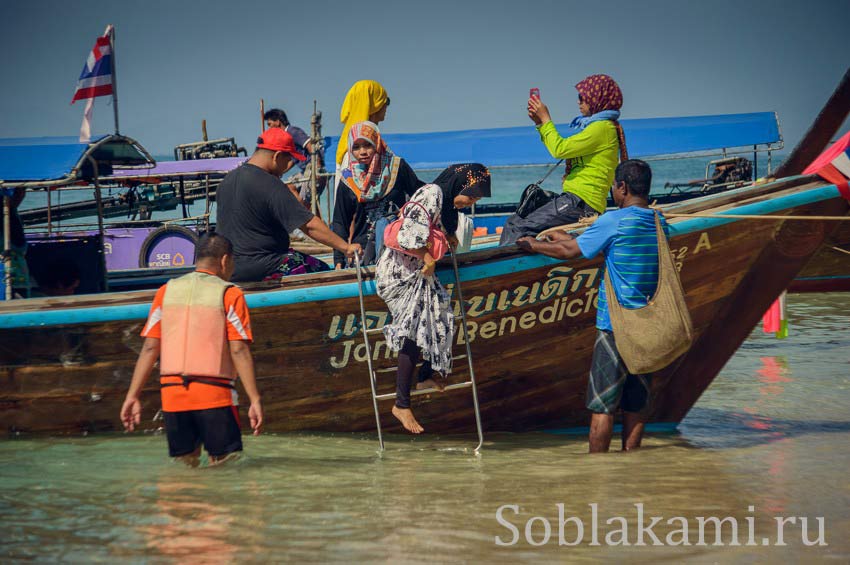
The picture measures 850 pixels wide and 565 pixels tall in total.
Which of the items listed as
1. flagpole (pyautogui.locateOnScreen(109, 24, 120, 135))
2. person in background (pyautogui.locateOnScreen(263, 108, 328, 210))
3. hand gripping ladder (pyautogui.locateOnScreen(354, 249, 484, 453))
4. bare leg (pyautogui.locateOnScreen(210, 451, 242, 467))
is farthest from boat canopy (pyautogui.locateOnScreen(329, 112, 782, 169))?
bare leg (pyautogui.locateOnScreen(210, 451, 242, 467))

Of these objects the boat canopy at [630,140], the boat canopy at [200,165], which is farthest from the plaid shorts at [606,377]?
the boat canopy at [630,140]

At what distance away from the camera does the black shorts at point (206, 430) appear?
4.03 metres

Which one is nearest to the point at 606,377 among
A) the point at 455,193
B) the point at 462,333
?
the point at 462,333

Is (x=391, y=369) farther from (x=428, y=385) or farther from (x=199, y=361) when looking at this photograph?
(x=199, y=361)

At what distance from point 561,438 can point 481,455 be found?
772 millimetres

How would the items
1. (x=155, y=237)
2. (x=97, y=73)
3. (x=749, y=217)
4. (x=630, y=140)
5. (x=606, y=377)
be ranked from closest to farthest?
1. (x=606, y=377)
2. (x=749, y=217)
3. (x=97, y=73)
4. (x=155, y=237)
5. (x=630, y=140)

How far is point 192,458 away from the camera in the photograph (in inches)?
167

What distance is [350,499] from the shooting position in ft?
13.4

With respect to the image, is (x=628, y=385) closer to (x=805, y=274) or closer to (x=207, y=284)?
(x=207, y=284)

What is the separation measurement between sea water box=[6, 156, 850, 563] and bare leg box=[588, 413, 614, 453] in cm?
8

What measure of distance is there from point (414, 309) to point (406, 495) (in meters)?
1.03

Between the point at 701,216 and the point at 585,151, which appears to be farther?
the point at 585,151

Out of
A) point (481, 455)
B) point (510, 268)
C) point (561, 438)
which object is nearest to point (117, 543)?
point (481, 455)

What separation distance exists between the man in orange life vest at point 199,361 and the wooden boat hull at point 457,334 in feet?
2.98
